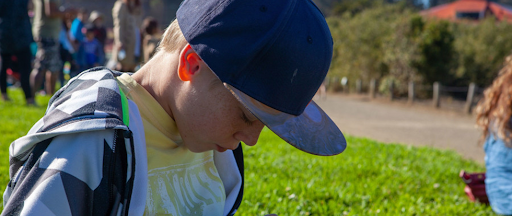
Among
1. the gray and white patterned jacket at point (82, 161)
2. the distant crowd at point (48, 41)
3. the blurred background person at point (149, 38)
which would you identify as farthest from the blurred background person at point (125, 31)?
the gray and white patterned jacket at point (82, 161)

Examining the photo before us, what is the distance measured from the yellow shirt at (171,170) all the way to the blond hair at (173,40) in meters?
0.15

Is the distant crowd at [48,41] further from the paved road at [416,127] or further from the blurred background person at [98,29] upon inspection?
the paved road at [416,127]

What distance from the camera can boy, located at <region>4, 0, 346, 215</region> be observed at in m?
1.03

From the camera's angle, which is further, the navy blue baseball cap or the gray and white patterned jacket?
the navy blue baseball cap

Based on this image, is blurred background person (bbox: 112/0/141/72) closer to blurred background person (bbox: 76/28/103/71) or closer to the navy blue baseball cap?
blurred background person (bbox: 76/28/103/71)

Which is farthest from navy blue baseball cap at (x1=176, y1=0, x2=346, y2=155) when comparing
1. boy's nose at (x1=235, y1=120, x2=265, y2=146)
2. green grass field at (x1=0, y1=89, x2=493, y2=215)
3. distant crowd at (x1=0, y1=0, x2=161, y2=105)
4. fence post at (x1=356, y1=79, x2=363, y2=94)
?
fence post at (x1=356, y1=79, x2=363, y2=94)

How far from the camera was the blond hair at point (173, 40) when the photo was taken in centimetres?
130

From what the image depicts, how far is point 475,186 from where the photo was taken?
145 inches

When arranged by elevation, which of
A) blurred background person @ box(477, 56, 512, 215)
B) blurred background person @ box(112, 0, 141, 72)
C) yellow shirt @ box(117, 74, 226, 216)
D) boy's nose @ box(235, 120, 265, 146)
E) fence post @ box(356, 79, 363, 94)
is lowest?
fence post @ box(356, 79, 363, 94)

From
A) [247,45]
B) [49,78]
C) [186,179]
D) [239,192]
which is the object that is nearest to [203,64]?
[247,45]

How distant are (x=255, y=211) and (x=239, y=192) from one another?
967 millimetres

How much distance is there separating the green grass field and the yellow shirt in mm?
1058

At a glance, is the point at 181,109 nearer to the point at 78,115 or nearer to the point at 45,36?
the point at 78,115

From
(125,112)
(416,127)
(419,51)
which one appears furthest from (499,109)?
(419,51)
